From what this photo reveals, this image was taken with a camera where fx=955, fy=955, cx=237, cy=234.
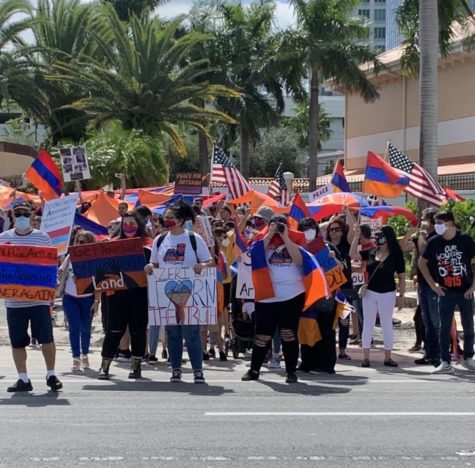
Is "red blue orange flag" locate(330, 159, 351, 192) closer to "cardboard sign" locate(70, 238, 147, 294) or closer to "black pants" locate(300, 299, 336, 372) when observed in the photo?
"black pants" locate(300, 299, 336, 372)

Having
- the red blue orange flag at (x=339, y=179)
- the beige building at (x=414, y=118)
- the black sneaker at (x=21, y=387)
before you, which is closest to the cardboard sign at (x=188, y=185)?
the red blue orange flag at (x=339, y=179)

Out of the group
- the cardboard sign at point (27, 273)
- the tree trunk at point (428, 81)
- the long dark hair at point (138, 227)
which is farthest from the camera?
the tree trunk at point (428, 81)

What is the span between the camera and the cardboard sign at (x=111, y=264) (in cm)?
994

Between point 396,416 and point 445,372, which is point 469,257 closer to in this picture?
point 445,372

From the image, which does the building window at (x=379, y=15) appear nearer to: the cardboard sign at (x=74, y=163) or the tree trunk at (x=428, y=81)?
the tree trunk at (x=428, y=81)

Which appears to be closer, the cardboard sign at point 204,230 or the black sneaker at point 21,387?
the black sneaker at point 21,387

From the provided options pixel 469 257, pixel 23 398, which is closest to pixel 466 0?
pixel 469 257

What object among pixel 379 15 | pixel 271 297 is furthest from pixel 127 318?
pixel 379 15

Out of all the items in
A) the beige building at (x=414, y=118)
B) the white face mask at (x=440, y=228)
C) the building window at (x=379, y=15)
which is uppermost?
the building window at (x=379, y=15)

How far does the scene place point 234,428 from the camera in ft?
24.7

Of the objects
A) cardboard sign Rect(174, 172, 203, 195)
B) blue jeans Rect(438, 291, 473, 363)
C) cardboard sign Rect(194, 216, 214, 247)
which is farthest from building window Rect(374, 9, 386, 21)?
blue jeans Rect(438, 291, 473, 363)

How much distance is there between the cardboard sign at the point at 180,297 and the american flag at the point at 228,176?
29.6 feet

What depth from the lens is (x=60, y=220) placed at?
476 inches

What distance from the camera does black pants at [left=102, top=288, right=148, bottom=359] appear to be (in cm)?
996
